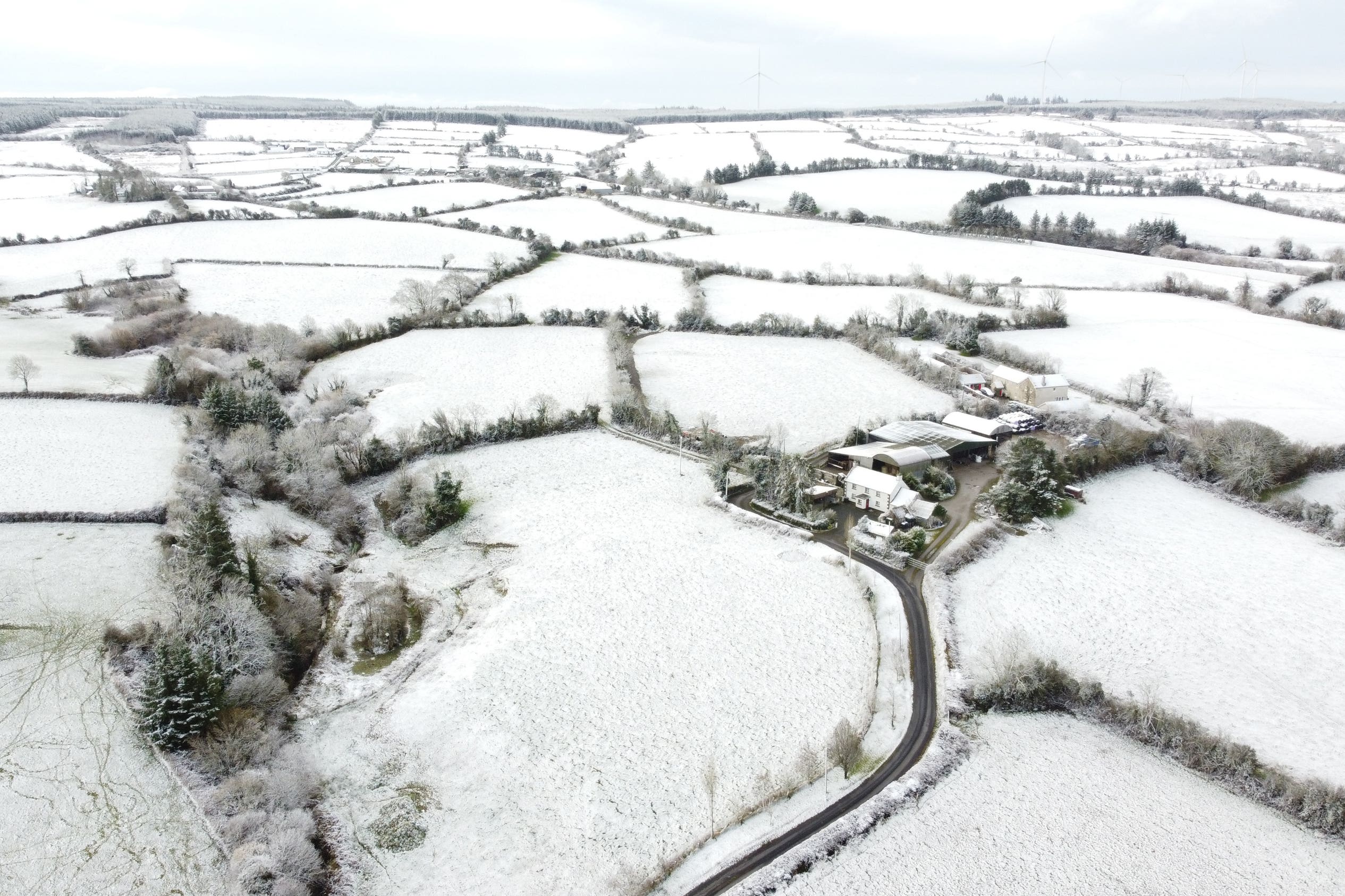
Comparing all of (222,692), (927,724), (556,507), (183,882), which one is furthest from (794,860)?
(556,507)

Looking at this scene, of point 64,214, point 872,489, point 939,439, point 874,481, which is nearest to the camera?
point 872,489

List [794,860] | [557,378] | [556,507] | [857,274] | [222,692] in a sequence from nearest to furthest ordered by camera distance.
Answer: [794,860] → [222,692] → [556,507] → [557,378] → [857,274]

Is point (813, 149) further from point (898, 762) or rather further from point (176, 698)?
point (176, 698)

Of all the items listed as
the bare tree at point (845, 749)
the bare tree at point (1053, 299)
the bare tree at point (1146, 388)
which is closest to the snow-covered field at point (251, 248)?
the bare tree at point (1053, 299)

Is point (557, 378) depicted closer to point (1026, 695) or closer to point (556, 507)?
point (556, 507)

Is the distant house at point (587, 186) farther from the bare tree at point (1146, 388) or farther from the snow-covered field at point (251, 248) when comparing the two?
the bare tree at point (1146, 388)

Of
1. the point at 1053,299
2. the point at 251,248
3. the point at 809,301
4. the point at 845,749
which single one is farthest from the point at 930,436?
the point at 251,248
